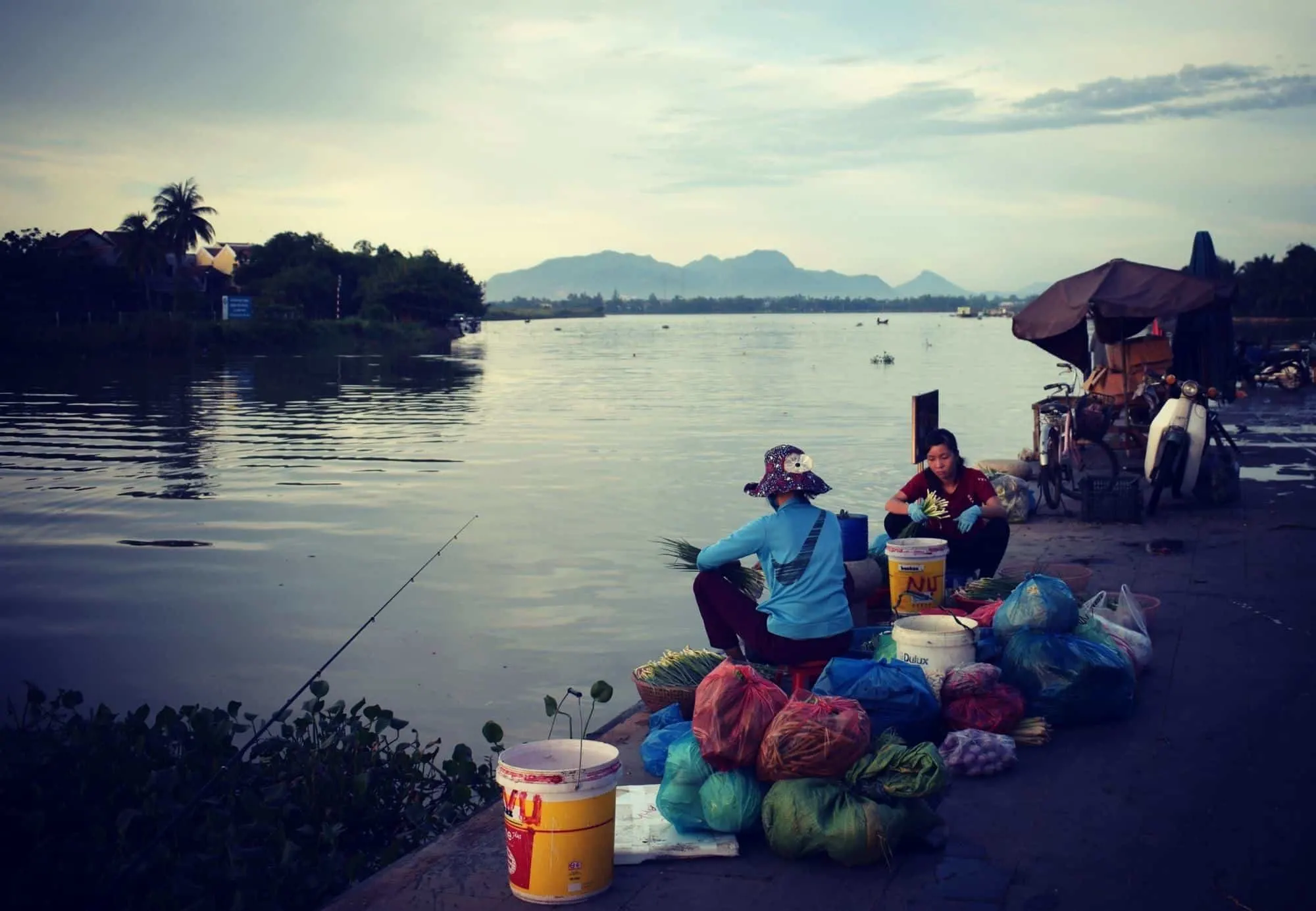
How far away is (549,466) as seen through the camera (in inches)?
877

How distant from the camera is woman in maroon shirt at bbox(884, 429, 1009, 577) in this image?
26.7 feet

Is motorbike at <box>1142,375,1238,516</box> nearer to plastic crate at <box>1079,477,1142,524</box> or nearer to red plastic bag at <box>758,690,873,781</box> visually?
plastic crate at <box>1079,477,1142,524</box>

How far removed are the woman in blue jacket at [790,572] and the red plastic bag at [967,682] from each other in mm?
541

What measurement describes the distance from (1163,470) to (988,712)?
26.3ft

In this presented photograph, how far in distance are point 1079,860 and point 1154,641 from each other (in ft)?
11.4

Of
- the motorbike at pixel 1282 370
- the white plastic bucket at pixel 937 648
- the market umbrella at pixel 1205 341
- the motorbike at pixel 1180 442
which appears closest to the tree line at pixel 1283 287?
the motorbike at pixel 1282 370

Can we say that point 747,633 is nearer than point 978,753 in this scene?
No

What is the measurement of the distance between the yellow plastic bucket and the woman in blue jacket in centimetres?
151

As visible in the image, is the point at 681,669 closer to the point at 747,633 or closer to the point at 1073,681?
the point at 747,633

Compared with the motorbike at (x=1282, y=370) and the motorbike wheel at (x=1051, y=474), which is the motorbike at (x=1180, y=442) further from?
the motorbike at (x=1282, y=370)

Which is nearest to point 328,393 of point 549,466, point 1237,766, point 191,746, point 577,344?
point 549,466

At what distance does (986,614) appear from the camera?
705 cm

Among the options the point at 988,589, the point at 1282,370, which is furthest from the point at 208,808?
the point at 1282,370

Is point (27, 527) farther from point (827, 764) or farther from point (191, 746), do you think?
point (827, 764)
